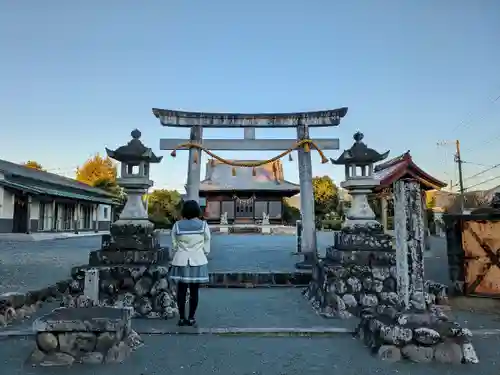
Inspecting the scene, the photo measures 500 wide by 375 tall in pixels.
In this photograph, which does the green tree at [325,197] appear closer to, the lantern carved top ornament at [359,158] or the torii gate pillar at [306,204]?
the torii gate pillar at [306,204]

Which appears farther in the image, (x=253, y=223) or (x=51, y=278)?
(x=253, y=223)

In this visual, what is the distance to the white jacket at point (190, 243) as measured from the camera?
507 centimetres

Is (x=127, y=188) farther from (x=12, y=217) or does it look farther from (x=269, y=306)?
(x=12, y=217)

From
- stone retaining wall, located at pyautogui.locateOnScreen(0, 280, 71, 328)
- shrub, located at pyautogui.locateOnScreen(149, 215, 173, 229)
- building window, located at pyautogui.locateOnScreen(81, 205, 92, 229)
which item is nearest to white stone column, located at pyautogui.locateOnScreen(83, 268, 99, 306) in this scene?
stone retaining wall, located at pyautogui.locateOnScreen(0, 280, 71, 328)

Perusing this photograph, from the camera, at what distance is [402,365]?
3910 millimetres

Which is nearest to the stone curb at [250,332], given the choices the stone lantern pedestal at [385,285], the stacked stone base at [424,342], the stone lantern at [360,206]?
the stone lantern pedestal at [385,285]

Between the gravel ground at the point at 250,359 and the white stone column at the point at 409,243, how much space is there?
82cm

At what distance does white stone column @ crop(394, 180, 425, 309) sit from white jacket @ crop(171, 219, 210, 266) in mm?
2548

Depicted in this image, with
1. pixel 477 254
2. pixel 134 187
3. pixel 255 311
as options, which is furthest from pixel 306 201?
pixel 134 187

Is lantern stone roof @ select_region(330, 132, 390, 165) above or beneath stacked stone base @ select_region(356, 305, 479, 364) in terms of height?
above

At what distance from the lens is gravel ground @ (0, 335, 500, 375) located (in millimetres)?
3695

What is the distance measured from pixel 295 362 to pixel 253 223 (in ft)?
108

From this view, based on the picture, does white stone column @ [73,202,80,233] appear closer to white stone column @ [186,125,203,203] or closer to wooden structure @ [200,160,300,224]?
wooden structure @ [200,160,300,224]

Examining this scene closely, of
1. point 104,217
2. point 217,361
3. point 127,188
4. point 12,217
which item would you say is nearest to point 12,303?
point 127,188
